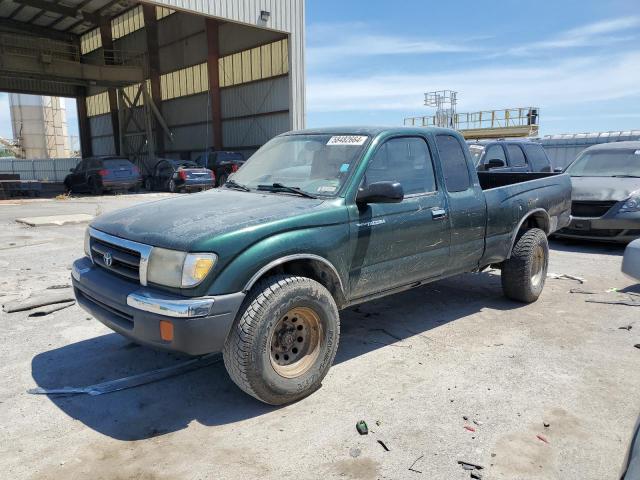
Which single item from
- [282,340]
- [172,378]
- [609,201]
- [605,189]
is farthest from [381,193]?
[605,189]

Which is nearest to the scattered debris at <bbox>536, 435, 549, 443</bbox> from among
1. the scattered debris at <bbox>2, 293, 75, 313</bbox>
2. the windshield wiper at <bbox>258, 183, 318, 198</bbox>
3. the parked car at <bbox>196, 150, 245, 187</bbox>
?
the windshield wiper at <bbox>258, 183, 318, 198</bbox>

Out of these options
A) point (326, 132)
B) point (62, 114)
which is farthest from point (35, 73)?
point (62, 114)

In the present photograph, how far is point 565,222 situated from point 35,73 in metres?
26.0

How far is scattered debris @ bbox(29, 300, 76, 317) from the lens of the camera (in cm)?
502

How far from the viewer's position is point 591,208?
27.6 ft

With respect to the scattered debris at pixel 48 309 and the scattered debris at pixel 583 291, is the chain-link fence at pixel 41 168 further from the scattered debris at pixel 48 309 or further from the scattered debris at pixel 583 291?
the scattered debris at pixel 583 291

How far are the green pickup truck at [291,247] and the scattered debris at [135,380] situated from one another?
570 millimetres

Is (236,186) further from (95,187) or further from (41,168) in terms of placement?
(41,168)

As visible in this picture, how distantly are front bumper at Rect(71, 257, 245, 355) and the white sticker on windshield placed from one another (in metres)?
1.66

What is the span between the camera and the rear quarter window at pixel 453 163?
4496mm

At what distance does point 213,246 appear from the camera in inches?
115

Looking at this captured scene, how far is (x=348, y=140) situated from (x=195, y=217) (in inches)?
57.5

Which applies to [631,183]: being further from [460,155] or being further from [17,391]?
[17,391]

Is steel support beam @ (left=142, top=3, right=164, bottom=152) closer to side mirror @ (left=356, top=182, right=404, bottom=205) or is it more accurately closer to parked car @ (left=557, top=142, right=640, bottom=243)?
parked car @ (left=557, top=142, right=640, bottom=243)
